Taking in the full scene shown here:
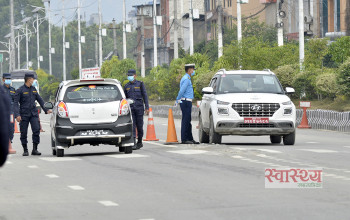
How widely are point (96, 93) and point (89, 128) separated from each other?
98 cm

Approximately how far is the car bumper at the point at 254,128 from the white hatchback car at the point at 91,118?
313 cm

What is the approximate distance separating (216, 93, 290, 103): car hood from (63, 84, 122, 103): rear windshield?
3447mm

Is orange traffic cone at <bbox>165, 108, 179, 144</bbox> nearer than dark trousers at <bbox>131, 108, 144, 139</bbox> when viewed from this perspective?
No

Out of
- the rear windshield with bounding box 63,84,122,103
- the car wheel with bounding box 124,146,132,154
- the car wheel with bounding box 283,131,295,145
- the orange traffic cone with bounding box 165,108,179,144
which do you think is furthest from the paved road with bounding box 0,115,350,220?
the orange traffic cone with bounding box 165,108,179,144

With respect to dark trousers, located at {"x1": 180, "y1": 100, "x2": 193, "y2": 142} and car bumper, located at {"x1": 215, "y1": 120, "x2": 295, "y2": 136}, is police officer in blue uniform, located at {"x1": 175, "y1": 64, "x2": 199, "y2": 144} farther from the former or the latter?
car bumper, located at {"x1": 215, "y1": 120, "x2": 295, "y2": 136}

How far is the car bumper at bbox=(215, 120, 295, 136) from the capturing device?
22.7m

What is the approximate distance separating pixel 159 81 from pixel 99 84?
1911 inches

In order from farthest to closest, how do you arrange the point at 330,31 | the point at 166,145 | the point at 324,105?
the point at 330,31, the point at 324,105, the point at 166,145

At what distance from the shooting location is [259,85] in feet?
78.4

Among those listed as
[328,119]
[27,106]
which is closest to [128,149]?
[27,106]

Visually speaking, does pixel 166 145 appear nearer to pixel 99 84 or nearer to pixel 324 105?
pixel 99 84

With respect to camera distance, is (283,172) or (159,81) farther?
(159,81)

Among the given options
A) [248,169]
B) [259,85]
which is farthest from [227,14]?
[248,169]

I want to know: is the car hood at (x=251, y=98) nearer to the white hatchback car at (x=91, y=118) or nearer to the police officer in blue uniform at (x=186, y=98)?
the police officer in blue uniform at (x=186, y=98)
